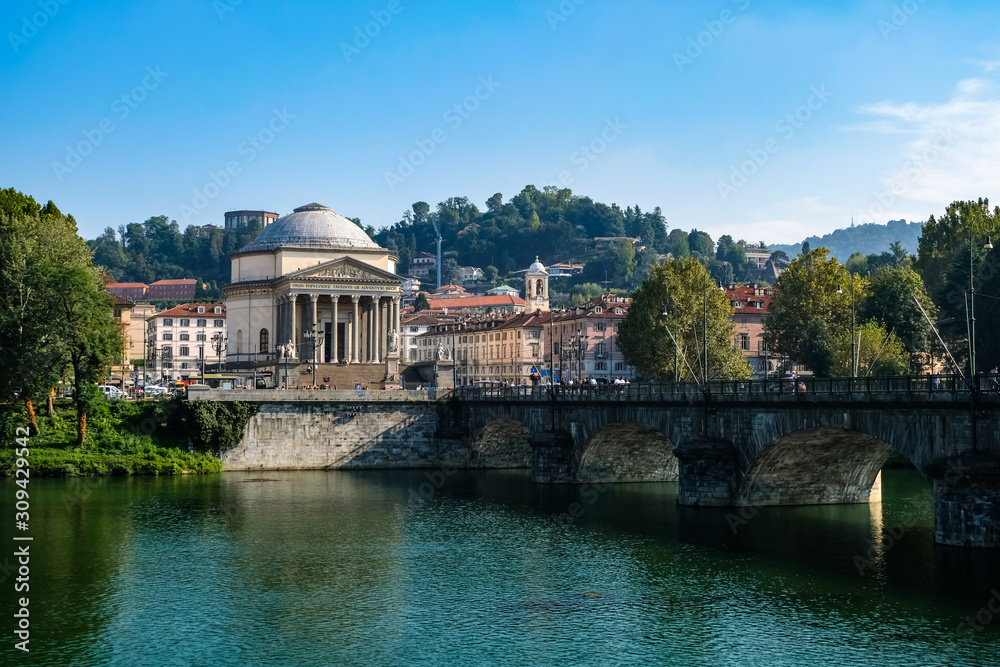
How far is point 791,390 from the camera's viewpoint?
45469 millimetres

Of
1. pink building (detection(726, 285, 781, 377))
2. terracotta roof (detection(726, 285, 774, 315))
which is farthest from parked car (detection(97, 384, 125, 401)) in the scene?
terracotta roof (detection(726, 285, 774, 315))

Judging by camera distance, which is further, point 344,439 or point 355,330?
point 355,330

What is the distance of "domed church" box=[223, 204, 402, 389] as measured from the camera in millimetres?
101750

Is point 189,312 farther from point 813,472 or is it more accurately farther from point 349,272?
point 813,472

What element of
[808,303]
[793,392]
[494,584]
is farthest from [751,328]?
[494,584]

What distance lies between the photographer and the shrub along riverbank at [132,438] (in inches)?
2633

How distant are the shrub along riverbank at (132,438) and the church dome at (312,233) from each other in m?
36.2

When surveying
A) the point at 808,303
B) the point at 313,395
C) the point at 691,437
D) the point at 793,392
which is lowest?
the point at 691,437

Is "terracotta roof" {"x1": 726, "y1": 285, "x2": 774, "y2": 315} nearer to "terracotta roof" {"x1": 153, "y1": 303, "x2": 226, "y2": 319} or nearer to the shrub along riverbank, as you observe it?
"terracotta roof" {"x1": 153, "y1": 303, "x2": 226, "y2": 319}

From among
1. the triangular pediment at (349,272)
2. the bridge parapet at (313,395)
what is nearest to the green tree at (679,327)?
the bridge parapet at (313,395)

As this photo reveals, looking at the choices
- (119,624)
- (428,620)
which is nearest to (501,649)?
(428,620)

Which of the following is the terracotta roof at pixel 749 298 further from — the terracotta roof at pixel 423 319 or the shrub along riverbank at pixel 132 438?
the shrub along riverbank at pixel 132 438

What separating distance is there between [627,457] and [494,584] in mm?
27861

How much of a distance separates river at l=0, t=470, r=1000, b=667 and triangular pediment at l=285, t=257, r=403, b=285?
47.0m
